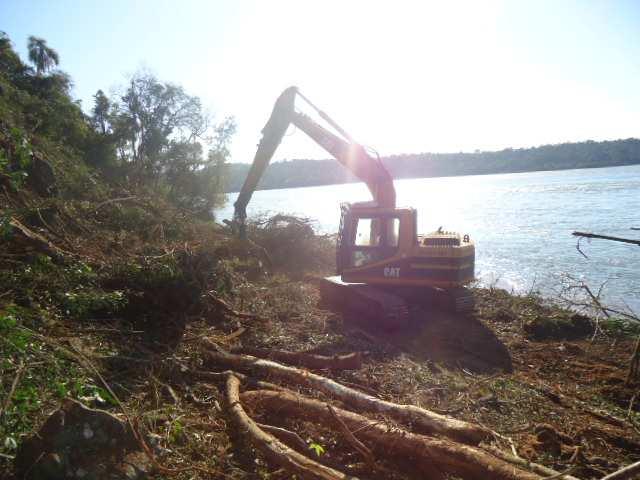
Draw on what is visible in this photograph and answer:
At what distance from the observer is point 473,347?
793cm

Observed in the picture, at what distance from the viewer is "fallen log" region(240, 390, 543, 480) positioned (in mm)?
3360

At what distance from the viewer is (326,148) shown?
10711 mm

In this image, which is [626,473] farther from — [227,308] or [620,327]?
[620,327]

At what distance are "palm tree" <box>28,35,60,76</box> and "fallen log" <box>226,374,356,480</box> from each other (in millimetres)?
24644

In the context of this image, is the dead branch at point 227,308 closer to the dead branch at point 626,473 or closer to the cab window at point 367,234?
the cab window at point 367,234

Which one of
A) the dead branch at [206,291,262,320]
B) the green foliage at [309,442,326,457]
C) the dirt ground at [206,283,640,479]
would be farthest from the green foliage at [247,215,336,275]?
the green foliage at [309,442,326,457]

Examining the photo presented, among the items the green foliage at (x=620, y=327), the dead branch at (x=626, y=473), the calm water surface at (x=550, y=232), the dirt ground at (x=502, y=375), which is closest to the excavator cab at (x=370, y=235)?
the calm water surface at (x=550, y=232)

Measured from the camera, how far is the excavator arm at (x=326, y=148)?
32.5ft

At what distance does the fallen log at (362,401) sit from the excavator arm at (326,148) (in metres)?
5.18

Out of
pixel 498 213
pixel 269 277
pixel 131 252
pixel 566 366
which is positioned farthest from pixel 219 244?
pixel 498 213

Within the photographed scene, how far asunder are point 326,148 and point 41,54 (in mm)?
20236

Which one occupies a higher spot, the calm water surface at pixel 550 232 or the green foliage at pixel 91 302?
the green foliage at pixel 91 302

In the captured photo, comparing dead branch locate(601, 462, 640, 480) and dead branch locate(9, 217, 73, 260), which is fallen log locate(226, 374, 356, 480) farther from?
dead branch locate(9, 217, 73, 260)

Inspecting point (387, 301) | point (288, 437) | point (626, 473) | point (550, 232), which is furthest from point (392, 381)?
point (550, 232)
